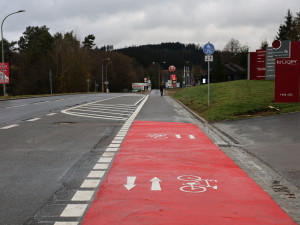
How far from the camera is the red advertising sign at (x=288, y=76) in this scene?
1791 centimetres

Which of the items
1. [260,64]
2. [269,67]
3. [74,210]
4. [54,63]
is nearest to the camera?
[74,210]

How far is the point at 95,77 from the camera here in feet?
403

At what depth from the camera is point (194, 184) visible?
5.77m

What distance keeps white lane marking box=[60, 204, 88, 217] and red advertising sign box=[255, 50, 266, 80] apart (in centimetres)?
3676

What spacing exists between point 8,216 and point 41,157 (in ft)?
12.1

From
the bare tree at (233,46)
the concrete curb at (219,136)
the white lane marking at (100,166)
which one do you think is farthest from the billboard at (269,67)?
the bare tree at (233,46)

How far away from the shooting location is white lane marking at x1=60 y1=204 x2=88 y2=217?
14.4 feet

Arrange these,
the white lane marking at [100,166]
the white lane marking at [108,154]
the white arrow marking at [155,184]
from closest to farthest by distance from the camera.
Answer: the white arrow marking at [155,184]
the white lane marking at [100,166]
the white lane marking at [108,154]

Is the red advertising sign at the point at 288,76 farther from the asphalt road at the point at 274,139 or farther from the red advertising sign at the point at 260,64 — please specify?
the red advertising sign at the point at 260,64

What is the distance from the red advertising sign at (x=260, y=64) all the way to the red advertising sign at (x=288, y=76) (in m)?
21.4

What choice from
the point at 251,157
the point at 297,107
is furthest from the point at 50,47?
the point at 251,157

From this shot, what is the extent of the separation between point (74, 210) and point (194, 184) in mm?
1988

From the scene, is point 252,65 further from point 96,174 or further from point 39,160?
point 96,174

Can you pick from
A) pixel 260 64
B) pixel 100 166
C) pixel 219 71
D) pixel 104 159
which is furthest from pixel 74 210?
pixel 219 71
